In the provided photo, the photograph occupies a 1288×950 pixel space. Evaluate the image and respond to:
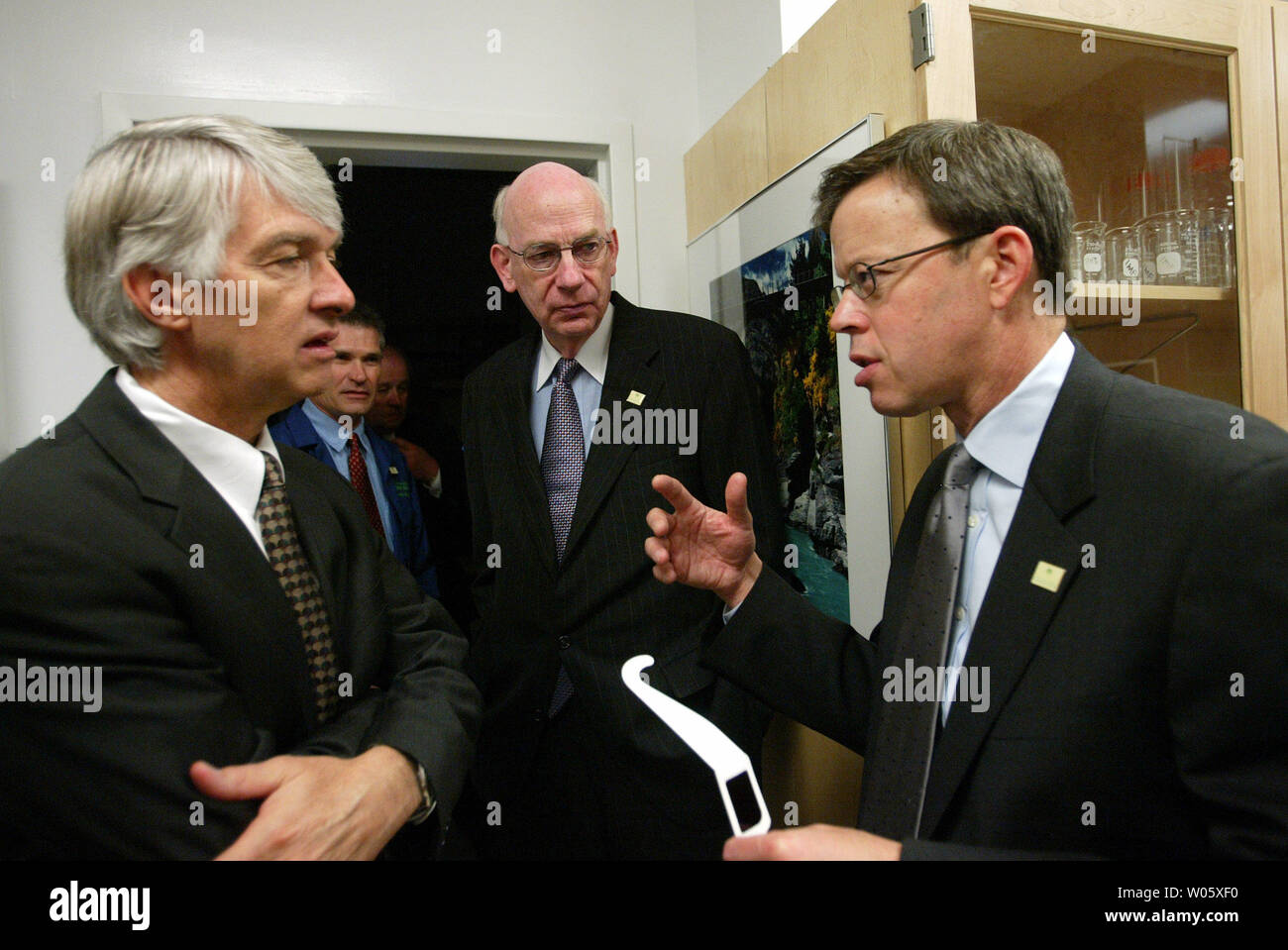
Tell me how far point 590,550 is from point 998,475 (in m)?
0.78

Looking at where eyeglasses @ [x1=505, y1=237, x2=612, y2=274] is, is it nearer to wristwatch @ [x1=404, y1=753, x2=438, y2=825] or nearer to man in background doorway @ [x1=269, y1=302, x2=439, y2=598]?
man in background doorway @ [x1=269, y1=302, x2=439, y2=598]

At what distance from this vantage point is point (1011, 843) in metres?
0.82

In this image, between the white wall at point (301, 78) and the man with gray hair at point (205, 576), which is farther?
the white wall at point (301, 78)

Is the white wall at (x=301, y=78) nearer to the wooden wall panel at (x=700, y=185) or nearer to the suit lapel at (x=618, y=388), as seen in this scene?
the wooden wall panel at (x=700, y=185)

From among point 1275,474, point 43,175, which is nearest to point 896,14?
point 1275,474

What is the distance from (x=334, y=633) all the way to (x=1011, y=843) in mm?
715

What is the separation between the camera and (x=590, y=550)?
1.56 meters

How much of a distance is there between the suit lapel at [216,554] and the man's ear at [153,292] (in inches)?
3.1

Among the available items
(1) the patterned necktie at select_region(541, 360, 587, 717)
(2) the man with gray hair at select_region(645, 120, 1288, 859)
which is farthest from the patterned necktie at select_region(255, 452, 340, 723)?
(1) the patterned necktie at select_region(541, 360, 587, 717)

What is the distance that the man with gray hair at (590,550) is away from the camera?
1.53m

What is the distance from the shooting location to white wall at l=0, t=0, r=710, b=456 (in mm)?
1898

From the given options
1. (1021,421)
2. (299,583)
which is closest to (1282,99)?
(1021,421)

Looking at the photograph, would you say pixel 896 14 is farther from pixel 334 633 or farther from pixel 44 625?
pixel 44 625

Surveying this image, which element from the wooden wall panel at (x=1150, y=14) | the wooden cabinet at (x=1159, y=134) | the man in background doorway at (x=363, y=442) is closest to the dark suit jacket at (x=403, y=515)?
the man in background doorway at (x=363, y=442)
